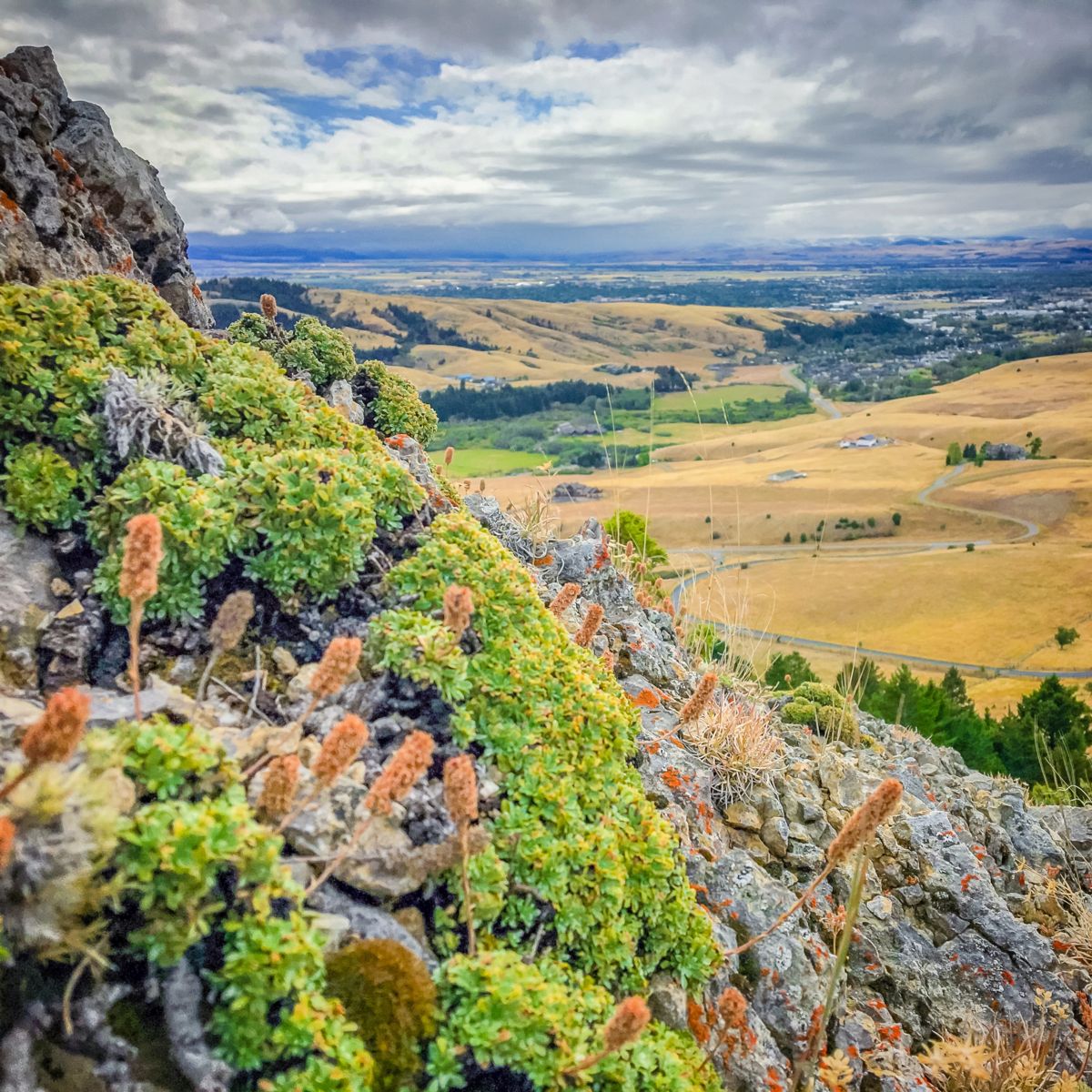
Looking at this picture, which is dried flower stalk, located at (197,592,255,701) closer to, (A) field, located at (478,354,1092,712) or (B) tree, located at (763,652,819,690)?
(B) tree, located at (763,652,819,690)

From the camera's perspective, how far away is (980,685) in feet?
245

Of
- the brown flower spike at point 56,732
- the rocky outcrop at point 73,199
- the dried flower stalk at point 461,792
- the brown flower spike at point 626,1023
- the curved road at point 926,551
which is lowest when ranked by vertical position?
the curved road at point 926,551

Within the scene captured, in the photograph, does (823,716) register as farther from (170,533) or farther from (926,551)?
(926,551)

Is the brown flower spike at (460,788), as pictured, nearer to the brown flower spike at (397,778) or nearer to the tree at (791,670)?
the brown flower spike at (397,778)

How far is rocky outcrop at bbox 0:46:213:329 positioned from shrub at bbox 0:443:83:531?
2.13m

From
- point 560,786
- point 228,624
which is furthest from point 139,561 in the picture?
point 560,786

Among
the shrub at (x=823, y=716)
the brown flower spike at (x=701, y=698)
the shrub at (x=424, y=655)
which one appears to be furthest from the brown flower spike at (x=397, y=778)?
the shrub at (x=823, y=716)

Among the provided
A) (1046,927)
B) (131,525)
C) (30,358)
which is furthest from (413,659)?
(1046,927)

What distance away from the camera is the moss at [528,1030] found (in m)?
4.14

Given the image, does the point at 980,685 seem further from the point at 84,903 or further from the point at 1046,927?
the point at 84,903

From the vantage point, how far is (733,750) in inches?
333

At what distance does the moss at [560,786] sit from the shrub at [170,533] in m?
1.25

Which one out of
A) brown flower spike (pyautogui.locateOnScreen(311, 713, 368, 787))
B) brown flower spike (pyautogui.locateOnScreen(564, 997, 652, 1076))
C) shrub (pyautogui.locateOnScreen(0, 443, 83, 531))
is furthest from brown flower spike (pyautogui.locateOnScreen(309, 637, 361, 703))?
shrub (pyautogui.locateOnScreen(0, 443, 83, 531))

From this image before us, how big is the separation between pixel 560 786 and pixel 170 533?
3068 mm
